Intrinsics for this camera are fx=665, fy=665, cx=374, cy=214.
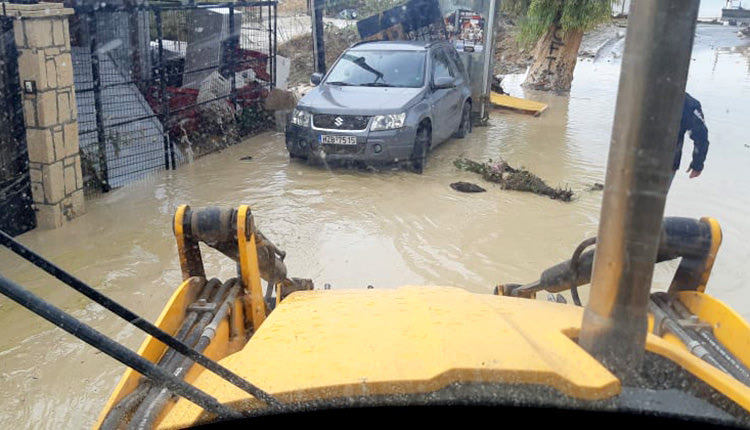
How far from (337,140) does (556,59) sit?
1102cm

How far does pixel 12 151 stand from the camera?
700 cm

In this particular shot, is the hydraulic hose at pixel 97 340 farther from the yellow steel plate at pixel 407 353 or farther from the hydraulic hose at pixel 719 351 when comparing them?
the hydraulic hose at pixel 719 351

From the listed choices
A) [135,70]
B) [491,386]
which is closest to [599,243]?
[491,386]

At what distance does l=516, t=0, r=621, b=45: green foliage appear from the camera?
1653 centimetres

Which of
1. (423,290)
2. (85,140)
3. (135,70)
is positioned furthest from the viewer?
(135,70)

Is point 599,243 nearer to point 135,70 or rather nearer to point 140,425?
point 140,425

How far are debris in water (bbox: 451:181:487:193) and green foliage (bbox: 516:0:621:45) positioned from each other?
911 centimetres

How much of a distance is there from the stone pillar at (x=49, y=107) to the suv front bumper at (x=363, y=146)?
10.6 ft

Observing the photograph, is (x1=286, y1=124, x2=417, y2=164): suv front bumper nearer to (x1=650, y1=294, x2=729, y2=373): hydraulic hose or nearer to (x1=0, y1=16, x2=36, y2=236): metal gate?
(x1=0, y1=16, x2=36, y2=236): metal gate

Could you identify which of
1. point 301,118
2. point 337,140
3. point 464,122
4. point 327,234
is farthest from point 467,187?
point 464,122

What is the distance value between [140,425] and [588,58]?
84.9ft

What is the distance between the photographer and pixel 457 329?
193 centimetres

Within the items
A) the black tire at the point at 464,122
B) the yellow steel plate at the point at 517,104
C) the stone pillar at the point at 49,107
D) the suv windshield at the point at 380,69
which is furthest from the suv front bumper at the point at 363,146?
the yellow steel plate at the point at 517,104

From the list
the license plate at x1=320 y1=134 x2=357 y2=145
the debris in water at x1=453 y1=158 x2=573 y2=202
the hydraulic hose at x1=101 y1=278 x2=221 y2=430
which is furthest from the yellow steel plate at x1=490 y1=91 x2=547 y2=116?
the hydraulic hose at x1=101 y1=278 x2=221 y2=430
